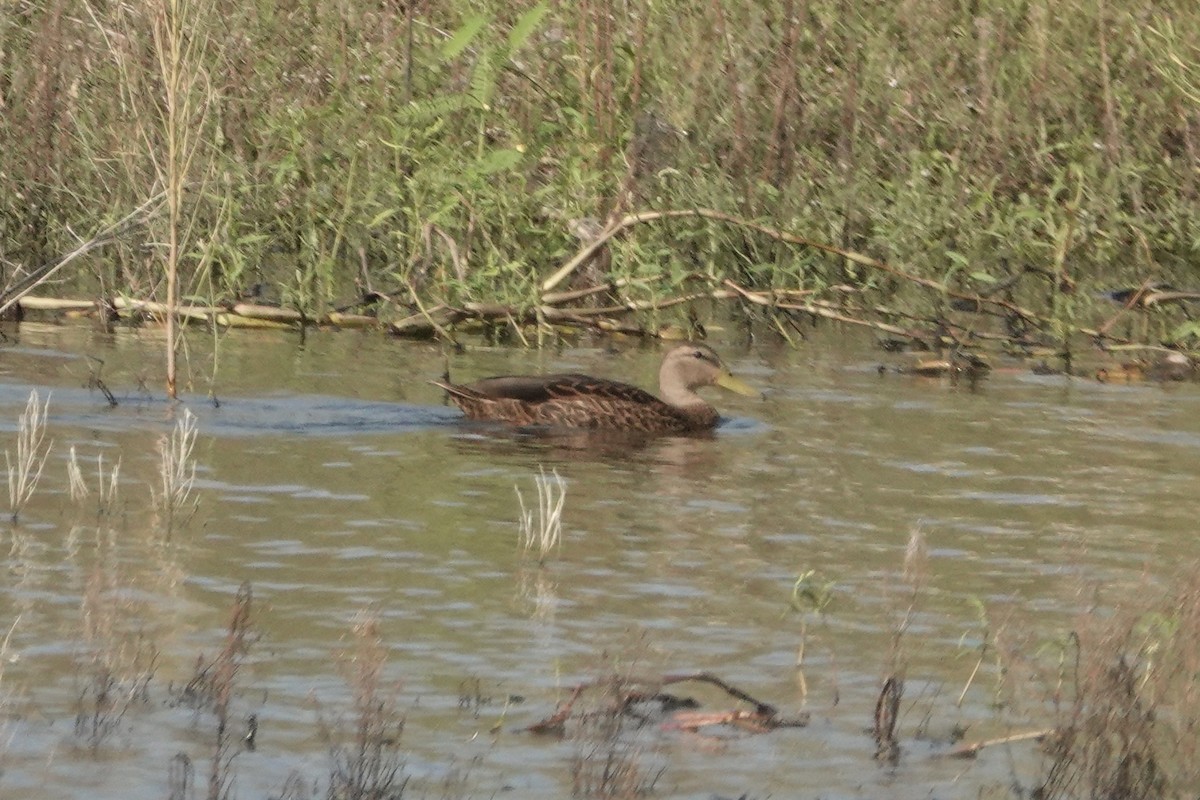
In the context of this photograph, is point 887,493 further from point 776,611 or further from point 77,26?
point 77,26

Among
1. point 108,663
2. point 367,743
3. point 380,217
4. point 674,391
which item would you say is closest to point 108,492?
point 108,663

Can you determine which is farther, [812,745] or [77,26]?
[77,26]

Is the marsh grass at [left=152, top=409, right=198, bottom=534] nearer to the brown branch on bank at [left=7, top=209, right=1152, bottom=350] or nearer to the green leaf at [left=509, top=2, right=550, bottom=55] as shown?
the brown branch on bank at [left=7, top=209, right=1152, bottom=350]

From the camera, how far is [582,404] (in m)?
11.6

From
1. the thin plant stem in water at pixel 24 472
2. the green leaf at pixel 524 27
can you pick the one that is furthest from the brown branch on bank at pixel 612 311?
the thin plant stem in water at pixel 24 472

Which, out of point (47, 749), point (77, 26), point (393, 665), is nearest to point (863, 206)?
point (77, 26)

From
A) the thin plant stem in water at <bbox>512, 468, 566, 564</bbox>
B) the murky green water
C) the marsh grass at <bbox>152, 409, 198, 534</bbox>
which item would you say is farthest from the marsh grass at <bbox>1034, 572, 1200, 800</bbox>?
the marsh grass at <bbox>152, 409, 198, 534</bbox>

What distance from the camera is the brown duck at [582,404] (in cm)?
1156

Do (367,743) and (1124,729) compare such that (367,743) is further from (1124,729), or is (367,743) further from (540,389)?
(540,389)

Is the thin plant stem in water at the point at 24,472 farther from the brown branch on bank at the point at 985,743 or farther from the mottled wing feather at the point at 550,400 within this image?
the brown branch on bank at the point at 985,743

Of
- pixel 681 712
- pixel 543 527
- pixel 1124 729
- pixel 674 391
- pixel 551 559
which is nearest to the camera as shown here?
pixel 1124 729

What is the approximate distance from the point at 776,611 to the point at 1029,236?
351 inches

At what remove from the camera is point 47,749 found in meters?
5.60

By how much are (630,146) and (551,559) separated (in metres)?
7.71
